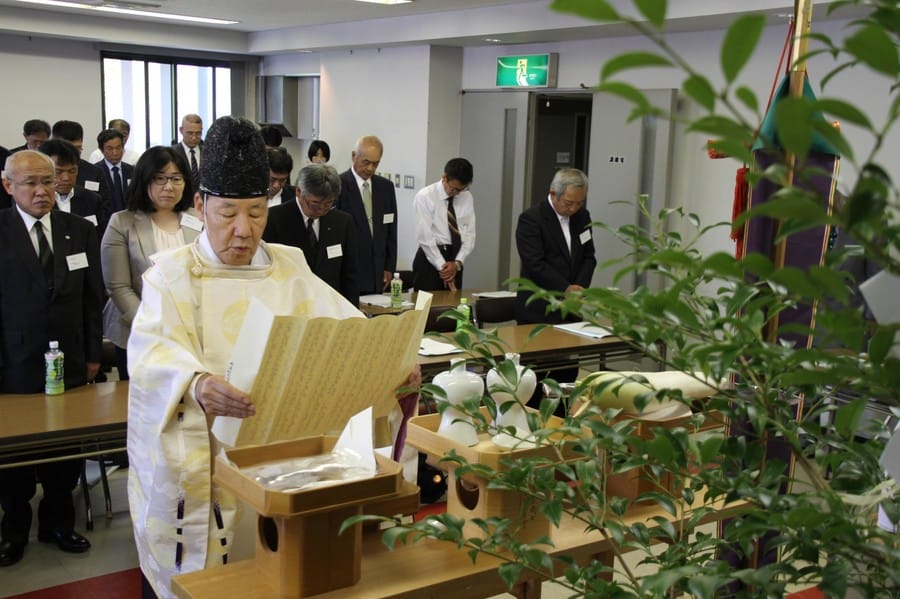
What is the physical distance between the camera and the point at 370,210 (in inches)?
275

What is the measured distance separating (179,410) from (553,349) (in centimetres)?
283

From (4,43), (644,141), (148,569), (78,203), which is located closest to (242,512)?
(148,569)

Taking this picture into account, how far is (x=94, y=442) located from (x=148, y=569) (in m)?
1.08

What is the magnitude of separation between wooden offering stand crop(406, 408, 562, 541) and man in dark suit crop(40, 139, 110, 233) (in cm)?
416

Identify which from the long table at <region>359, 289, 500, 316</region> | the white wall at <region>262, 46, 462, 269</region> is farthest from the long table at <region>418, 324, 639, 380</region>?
the white wall at <region>262, 46, 462, 269</region>

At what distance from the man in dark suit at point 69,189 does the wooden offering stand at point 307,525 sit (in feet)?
13.9

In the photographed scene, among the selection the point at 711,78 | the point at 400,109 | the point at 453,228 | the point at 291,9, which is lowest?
the point at 453,228

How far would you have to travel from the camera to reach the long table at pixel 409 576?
1.84 m

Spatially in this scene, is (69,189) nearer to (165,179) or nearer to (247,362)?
(165,179)

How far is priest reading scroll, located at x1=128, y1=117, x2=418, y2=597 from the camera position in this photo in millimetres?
2223

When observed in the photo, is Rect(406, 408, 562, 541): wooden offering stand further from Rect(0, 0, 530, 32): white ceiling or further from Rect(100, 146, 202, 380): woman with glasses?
Rect(0, 0, 530, 32): white ceiling

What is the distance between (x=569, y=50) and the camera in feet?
28.7

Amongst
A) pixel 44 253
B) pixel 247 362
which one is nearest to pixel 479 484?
pixel 247 362

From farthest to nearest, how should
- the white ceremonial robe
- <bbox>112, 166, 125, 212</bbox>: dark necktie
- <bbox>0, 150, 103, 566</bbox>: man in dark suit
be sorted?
<bbox>112, 166, 125, 212</bbox>: dark necktie, <bbox>0, 150, 103, 566</bbox>: man in dark suit, the white ceremonial robe
